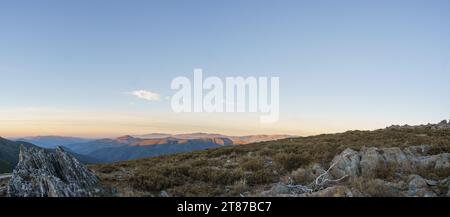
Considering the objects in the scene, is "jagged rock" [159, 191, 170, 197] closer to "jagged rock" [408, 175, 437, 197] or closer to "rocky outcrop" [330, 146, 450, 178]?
"rocky outcrop" [330, 146, 450, 178]

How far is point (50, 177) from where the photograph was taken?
11.6 m

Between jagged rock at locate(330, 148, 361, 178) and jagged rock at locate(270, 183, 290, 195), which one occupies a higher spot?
jagged rock at locate(330, 148, 361, 178)

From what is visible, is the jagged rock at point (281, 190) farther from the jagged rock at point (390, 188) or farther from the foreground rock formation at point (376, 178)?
the jagged rock at point (390, 188)

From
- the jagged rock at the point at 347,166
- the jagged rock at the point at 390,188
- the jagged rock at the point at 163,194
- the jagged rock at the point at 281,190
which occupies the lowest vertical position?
the jagged rock at the point at 163,194

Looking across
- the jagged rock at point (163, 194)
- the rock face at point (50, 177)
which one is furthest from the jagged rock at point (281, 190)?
the rock face at point (50, 177)

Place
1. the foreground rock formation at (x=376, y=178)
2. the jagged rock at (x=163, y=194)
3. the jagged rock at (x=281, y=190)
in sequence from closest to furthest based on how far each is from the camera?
the foreground rock formation at (x=376, y=178)
the jagged rock at (x=281, y=190)
the jagged rock at (x=163, y=194)

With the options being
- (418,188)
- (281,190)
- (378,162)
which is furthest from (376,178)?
(281,190)

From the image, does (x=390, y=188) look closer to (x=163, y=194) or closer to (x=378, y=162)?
(x=378, y=162)

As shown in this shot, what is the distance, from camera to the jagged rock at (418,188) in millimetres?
11523

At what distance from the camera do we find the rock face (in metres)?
11.4

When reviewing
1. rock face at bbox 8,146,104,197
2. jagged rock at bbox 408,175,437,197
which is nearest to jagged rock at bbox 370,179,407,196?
jagged rock at bbox 408,175,437,197

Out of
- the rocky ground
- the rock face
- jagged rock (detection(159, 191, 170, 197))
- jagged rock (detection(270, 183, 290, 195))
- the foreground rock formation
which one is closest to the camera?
the rock face

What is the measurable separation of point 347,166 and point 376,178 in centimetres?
187
